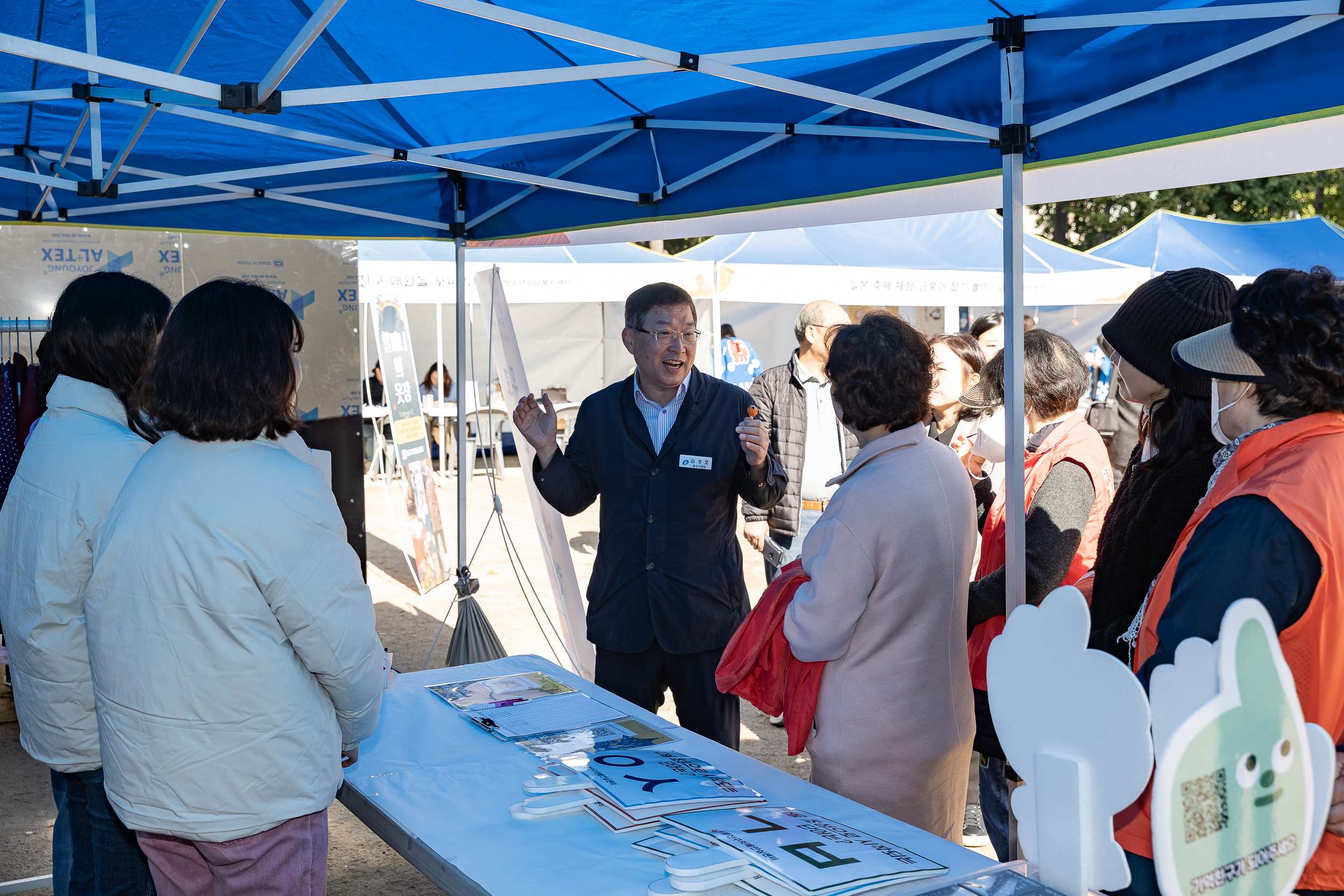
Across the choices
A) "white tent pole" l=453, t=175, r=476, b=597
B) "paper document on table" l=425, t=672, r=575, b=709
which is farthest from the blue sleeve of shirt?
"white tent pole" l=453, t=175, r=476, b=597

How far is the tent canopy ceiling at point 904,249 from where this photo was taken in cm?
958

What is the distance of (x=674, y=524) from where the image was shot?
2.70 meters

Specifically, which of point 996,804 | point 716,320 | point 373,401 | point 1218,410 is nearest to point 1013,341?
point 1218,410

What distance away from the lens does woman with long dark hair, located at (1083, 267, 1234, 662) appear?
157cm

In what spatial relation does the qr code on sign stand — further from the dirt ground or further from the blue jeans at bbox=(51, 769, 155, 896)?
the dirt ground

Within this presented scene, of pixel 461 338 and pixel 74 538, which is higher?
pixel 461 338

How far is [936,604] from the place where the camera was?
6.21 feet

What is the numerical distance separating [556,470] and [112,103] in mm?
1838

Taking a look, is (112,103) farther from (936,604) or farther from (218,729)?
(936,604)

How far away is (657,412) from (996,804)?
1.37 metres

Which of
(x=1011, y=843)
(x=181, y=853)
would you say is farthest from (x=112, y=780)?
(x=1011, y=843)

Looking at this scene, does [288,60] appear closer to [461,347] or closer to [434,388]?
[461,347]

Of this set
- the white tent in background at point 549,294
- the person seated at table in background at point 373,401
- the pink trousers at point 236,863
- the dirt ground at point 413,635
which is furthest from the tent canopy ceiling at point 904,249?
the pink trousers at point 236,863

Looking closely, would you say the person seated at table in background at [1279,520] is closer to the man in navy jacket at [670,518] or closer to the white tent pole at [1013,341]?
the white tent pole at [1013,341]
